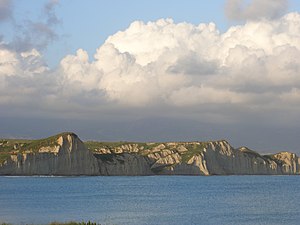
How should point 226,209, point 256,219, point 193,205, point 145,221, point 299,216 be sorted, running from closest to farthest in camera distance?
point 145,221 < point 256,219 < point 299,216 < point 226,209 < point 193,205

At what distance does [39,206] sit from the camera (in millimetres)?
102375

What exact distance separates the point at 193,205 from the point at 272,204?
1592cm

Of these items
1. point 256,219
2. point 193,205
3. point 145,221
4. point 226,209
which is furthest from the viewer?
point 193,205

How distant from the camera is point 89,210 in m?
94.2

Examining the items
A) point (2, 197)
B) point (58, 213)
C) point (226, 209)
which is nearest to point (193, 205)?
point (226, 209)

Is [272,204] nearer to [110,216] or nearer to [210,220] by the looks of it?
[210,220]

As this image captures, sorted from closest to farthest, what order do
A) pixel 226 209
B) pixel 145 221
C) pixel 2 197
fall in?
pixel 145 221
pixel 226 209
pixel 2 197

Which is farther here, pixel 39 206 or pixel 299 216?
pixel 39 206

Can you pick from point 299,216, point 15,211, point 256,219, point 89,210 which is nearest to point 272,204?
point 299,216

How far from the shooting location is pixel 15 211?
90750 millimetres

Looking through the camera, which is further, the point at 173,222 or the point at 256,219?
the point at 256,219

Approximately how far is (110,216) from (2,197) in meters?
47.2

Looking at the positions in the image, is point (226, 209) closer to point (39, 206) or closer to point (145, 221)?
point (145, 221)

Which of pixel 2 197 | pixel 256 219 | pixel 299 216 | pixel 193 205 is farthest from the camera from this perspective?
pixel 2 197
